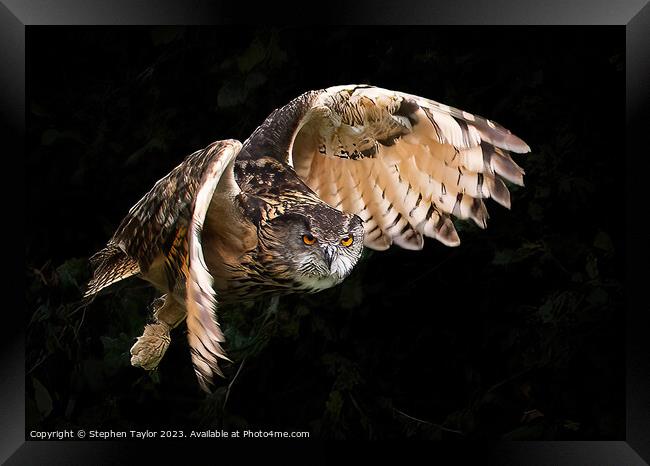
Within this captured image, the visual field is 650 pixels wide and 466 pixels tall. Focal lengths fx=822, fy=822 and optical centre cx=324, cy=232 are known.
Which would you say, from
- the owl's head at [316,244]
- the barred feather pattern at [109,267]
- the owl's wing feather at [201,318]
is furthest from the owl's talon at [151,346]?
the owl's wing feather at [201,318]

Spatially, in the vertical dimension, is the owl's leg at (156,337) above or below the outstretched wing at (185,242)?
below

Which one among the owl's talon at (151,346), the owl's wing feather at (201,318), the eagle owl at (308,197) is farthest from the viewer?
the owl's talon at (151,346)

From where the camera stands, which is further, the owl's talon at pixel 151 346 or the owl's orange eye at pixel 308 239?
the owl's talon at pixel 151 346

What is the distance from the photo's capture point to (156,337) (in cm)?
243

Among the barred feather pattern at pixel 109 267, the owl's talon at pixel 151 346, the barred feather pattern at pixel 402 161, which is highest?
the barred feather pattern at pixel 402 161

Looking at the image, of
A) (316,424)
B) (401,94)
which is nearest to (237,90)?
(401,94)

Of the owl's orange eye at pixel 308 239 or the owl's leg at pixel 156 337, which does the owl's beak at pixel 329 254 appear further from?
the owl's leg at pixel 156 337


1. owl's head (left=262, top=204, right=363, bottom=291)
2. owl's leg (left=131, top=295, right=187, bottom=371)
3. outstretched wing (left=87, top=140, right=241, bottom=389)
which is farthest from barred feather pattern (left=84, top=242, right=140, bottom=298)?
owl's head (left=262, top=204, right=363, bottom=291)

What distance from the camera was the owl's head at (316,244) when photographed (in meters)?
2.04

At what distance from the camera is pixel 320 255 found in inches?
80.8

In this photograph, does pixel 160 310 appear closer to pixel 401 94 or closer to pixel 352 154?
pixel 352 154

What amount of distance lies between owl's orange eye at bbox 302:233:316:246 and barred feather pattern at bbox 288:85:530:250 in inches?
16.3

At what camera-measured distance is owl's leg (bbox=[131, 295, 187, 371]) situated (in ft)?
7.91

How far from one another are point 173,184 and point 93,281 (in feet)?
1.82
